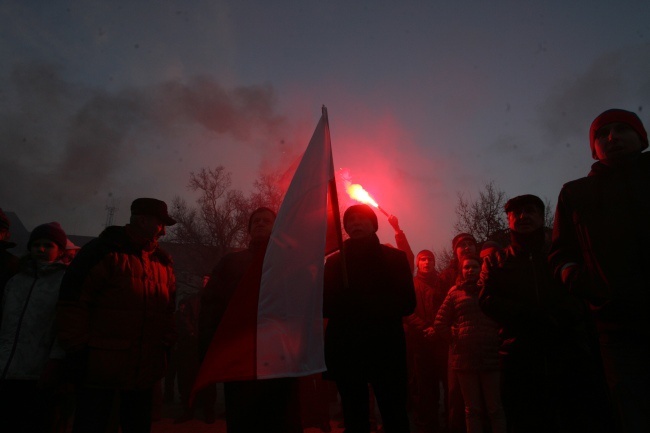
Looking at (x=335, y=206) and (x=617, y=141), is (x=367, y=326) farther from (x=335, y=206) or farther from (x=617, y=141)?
(x=617, y=141)

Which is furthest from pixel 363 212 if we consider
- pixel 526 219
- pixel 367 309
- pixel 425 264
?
pixel 425 264

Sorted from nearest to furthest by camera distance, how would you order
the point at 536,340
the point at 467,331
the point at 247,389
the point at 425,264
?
the point at 536,340 < the point at 247,389 < the point at 467,331 < the point at 425,264

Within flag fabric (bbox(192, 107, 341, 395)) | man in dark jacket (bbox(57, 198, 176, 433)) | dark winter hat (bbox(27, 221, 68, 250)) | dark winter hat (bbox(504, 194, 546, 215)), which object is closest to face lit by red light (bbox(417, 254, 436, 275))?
dark winter hat (bbox(504, 194, 546, 215))

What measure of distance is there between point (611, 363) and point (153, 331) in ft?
10.5

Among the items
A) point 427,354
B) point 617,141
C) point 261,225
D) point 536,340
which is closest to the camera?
point 617,141

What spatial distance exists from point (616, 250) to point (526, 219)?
1.29m

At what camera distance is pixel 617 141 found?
2.51m

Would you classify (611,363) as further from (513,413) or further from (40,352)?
(40,352)

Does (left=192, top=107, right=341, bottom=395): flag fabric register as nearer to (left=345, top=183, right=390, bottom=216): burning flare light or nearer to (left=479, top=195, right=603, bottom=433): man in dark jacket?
(left=479, top=195, right=603, bottom=433): man in dark jacket

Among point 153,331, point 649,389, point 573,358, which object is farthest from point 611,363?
point 153,331

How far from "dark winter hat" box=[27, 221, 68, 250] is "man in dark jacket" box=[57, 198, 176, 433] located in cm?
79

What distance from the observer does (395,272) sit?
3625 millimetres

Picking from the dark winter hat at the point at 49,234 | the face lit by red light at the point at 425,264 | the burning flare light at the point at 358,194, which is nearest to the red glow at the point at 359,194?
the burning flare light at the point at 358,194

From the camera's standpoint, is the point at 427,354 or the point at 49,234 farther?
the point at 427,354
